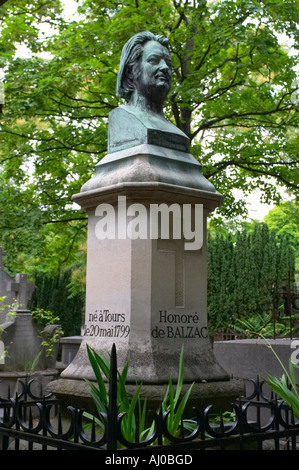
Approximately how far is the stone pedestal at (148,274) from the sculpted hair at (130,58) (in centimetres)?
70

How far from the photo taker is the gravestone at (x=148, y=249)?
174 inches

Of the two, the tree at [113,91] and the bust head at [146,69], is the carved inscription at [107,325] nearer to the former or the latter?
the bust head at [146,69]

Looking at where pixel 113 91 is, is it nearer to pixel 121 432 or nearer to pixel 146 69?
pixel 146 69

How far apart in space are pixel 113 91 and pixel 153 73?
6.90 m

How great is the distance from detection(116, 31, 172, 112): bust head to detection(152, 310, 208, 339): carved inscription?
6.45ft

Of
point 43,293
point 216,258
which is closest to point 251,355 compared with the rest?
point 216,258

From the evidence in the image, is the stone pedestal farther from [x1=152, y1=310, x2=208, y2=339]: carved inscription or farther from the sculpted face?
the sculpted face

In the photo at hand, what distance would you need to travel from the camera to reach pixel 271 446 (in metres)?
4.57

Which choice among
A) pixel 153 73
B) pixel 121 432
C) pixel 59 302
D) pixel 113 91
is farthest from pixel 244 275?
pixel 121 432

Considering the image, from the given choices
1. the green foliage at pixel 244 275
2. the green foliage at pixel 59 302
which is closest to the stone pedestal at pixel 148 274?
the green foliage at pixel 244 275

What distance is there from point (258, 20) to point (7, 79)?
529 centimetres

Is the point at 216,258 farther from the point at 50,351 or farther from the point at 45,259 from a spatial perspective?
the point at 50,351

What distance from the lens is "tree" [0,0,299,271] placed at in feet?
36.5

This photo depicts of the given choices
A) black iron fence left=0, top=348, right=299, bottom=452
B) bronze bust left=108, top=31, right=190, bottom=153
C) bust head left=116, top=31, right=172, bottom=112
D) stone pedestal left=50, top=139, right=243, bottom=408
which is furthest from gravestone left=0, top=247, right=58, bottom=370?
black iron fence left=0, top=348, right=299, bottom=452
